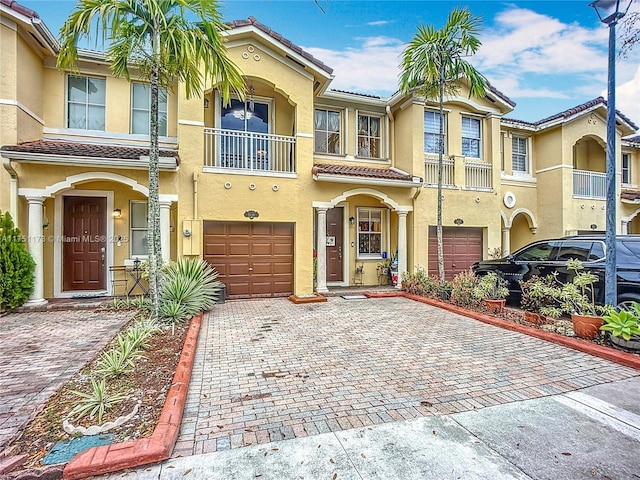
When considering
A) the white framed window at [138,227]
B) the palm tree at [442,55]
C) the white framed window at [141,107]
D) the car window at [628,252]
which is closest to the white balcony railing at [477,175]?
the palm tree at [442,55]

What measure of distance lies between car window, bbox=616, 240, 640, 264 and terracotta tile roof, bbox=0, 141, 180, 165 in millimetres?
10647

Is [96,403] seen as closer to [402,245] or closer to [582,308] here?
[582,308]

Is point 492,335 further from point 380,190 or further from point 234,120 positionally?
point 234,120

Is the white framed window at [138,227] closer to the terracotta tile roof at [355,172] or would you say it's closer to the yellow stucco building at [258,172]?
the yellow stucco building at [258,172]

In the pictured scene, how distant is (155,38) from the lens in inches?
249

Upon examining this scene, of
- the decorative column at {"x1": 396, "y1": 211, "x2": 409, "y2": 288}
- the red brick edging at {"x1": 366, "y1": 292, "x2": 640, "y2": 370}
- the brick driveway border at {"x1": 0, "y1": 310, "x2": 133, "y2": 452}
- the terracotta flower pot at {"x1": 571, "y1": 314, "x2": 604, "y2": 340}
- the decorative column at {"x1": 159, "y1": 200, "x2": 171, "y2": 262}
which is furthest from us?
the decorative column at {"x1": 396, "y1": 211, "x2": 409, "y2": 288}

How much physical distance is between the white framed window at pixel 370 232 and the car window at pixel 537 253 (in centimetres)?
487

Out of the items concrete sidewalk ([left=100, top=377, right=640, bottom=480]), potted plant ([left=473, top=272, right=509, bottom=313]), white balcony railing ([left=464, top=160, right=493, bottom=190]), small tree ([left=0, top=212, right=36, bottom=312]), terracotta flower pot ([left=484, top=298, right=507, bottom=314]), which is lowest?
concrete sidewalk ([left=100, top=377, right=640, bottom=480])

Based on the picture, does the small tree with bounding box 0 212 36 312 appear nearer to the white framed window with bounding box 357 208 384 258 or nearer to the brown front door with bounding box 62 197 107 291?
the brown front door with bounding box 62 197 107 291

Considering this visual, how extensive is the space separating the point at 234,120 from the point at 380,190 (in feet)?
17.8

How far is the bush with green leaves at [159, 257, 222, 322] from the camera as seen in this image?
700 centimetres

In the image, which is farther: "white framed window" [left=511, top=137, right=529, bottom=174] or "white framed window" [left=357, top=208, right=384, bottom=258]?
"white framed window" [left=511, top=137, right=529, bottom=174]

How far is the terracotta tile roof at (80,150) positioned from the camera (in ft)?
26.1

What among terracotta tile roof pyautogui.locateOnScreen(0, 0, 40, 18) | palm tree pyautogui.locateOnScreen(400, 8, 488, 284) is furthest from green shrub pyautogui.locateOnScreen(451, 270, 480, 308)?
terracotta tile roof pyautogui.locateOnScreen(0, 0, 40, 18)
